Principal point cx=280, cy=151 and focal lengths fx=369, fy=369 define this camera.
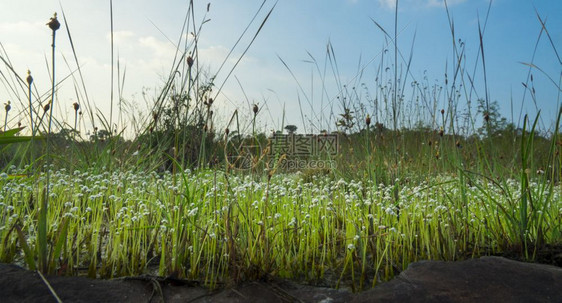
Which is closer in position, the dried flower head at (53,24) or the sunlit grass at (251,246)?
the dried flower head at (53,24)

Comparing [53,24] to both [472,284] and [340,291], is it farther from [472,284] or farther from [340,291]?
[472,284]

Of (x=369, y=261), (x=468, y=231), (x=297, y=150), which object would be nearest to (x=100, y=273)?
(x=369, y=261)

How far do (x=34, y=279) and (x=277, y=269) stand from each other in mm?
1029

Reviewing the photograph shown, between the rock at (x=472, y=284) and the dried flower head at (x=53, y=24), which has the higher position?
the dried flower head at (x=53, y=24)

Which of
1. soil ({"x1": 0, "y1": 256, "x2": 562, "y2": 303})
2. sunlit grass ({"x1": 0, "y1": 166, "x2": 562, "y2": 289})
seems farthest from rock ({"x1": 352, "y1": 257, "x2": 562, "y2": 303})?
sunlit grass ({"x1": 0, "y1": 166, "x2": 562, "y2": 289})

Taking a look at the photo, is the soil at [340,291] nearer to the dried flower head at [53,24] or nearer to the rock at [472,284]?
the rock at [472,284]

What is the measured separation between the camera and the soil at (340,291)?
144 centimetres

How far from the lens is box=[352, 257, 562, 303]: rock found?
4.69 ft

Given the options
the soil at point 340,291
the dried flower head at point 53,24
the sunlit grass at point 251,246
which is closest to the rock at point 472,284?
the soil at point 340,291

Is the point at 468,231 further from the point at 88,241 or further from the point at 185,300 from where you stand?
the point at 88,241

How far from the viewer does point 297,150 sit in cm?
553

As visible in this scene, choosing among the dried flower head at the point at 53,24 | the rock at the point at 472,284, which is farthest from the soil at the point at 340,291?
the dried flower head at the point at 53,24

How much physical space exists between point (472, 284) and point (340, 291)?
1.78 feet

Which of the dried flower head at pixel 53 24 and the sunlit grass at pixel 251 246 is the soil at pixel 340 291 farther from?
the dried flower head at pixel 53 24
